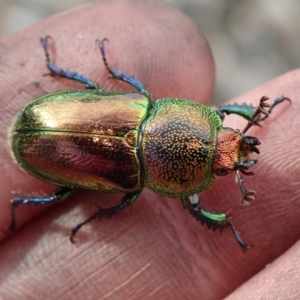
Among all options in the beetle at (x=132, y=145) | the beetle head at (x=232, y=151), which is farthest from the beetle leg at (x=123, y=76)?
the beetle head at (x=232, y=151)

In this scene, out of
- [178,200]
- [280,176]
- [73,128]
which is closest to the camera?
[73,128]

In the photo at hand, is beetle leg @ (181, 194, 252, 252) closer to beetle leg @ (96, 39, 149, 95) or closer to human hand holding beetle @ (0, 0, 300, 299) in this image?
human hand holding beetle @ (0, 0, 300, 299)

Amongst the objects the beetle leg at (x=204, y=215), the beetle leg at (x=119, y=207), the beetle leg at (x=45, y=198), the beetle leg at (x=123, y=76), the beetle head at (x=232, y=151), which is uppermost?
the beetle head at (x=232, y=151)

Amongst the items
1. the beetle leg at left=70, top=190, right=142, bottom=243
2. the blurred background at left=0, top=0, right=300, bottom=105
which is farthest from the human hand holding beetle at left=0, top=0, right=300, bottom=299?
the blurred background at left=0, top=0, right=300, bottom=105

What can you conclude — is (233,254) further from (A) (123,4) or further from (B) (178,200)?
(A) (123,4)

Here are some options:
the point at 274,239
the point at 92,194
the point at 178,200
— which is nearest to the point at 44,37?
the point at 92,194

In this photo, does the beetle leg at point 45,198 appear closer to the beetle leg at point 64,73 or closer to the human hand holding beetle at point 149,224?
the human hand holding beetle at point 149,224
